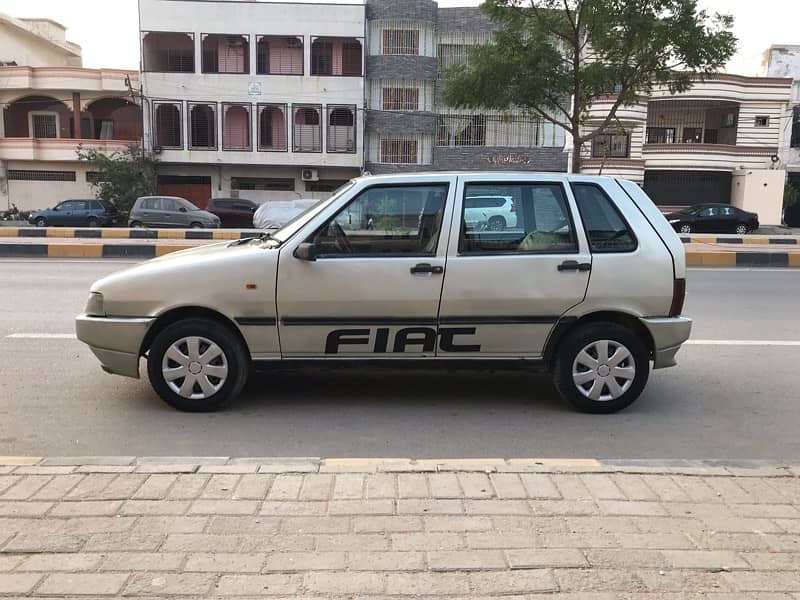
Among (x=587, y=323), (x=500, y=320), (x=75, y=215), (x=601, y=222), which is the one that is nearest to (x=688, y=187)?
(x=75, y=215)

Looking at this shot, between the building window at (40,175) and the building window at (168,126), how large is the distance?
5.39 m

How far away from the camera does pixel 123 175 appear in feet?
108

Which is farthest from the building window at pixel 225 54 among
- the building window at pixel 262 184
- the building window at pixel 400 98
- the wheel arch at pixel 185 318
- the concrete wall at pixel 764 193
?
the wheel arch at pixel 185 318

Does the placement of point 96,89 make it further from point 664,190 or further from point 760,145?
point 760,145

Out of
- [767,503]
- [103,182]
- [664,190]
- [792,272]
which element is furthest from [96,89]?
[767,503]

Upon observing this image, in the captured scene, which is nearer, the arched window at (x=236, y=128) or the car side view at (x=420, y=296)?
the car side view at (x=420, y=296)

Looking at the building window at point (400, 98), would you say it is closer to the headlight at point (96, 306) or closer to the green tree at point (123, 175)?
the green tree at point (123, 175)

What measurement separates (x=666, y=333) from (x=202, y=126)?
111 ft

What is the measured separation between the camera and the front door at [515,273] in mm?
4914

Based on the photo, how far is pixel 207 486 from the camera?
11.5 feet

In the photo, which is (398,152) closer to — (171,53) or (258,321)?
(171,53)

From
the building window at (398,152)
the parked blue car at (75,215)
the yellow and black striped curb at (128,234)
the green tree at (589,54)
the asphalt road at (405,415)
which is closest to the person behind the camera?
the asphalt road at (405,415)

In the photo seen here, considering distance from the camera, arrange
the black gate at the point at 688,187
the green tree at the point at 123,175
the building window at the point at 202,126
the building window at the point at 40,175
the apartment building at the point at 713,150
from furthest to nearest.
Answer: the building window at the point at 40,175
the black gate at the point at 688,187
the building window at the point at 202,126
the apartment building at the point at 713,150
the green tree at the point at 123,175

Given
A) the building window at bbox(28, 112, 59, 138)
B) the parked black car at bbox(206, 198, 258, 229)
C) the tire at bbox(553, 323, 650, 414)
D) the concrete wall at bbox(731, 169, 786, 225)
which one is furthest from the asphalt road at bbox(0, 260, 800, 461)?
the building window at bbox(28, 112, 59, 138)
